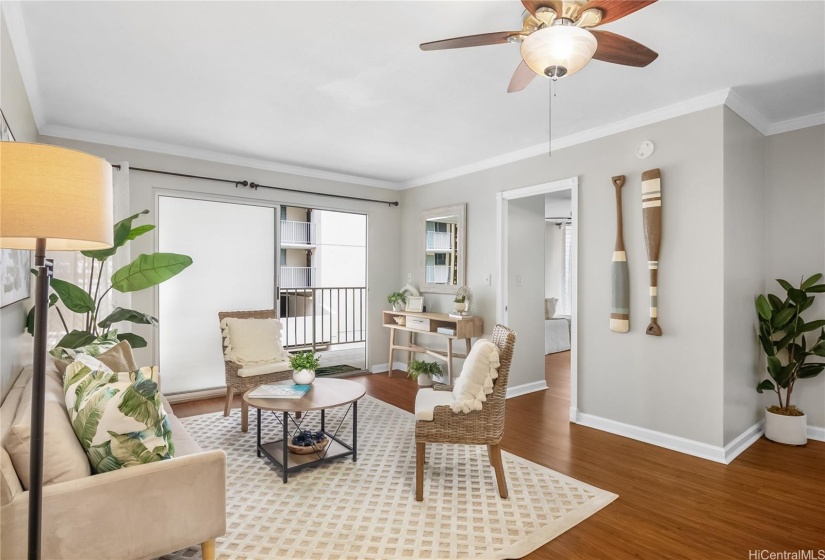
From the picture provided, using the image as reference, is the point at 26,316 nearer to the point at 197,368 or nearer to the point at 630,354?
the point at 197,368

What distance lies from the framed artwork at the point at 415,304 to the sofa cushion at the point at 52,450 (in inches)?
159

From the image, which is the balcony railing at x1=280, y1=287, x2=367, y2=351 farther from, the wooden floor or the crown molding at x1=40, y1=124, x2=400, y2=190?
the wooden floor

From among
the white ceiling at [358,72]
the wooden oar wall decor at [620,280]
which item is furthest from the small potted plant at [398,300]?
the wooden oar wall decor at [620,280]

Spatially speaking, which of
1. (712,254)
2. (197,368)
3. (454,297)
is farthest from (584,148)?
(197,368)

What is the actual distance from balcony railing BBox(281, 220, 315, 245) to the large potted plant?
6589 millimetres

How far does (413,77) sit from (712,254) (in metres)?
2.40

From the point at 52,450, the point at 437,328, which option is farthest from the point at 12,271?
the point at 437,328

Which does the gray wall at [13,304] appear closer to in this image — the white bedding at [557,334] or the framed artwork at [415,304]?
the framed artwork at [415,304]

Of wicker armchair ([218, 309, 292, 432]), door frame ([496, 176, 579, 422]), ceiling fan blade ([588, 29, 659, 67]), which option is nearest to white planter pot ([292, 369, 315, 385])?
wicker armchair ([218, 309, 292, 432])

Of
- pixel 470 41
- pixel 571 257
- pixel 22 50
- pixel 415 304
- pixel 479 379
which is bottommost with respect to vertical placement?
pixel 479 379

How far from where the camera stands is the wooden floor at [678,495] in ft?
6.77

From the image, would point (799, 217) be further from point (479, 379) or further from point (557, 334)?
point (557, 334)

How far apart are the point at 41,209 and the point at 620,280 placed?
3.54 m

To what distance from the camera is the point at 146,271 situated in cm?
301
